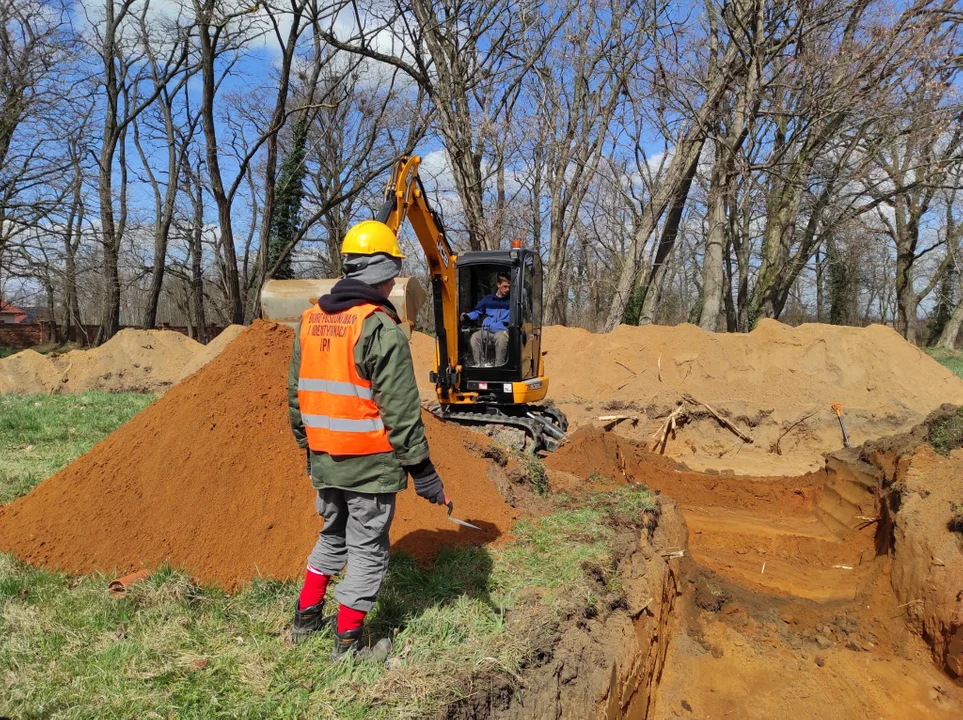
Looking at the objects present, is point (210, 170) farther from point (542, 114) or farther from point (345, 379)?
point (345, 379)

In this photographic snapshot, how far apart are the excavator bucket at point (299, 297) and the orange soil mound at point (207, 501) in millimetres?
1515

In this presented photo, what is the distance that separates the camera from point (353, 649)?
2.79 meters

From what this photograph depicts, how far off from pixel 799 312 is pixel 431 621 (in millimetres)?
54454

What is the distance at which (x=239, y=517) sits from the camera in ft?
12.9

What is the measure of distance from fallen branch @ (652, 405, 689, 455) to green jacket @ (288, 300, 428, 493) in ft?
29.6

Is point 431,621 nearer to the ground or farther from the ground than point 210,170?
nearer to the ground

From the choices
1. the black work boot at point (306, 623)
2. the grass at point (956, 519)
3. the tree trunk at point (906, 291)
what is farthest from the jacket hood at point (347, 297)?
the tree trunk at point (906, 291)

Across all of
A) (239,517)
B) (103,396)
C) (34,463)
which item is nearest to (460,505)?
(239,517)

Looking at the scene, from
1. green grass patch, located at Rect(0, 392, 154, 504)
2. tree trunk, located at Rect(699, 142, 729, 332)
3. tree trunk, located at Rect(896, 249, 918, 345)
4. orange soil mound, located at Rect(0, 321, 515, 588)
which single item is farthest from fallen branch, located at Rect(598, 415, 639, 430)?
tree trunk, located at Rect(896, 249, 918, 345)

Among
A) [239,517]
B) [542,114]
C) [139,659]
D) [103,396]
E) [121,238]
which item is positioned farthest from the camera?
[121,238]

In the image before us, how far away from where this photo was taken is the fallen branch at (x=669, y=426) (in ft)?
36.5

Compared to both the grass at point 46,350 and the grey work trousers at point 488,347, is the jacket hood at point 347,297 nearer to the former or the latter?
the grey work trousers at point 488,347

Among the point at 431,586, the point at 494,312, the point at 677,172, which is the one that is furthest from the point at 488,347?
the point at 677,172

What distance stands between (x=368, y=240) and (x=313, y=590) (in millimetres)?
1762
